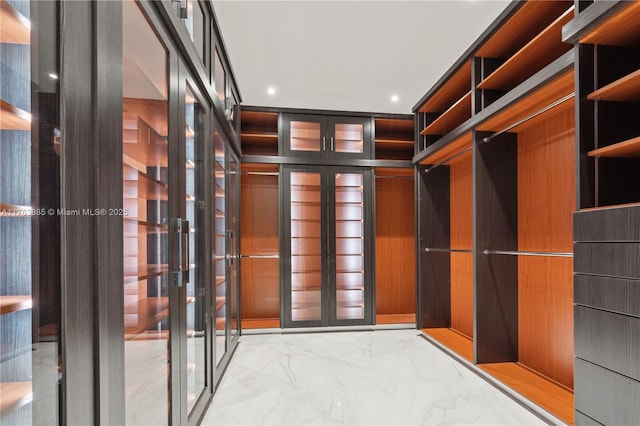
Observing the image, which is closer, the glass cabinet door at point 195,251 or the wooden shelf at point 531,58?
the glass cabinet door at point 195,251

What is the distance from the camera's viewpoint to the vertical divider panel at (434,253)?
14.0 feet

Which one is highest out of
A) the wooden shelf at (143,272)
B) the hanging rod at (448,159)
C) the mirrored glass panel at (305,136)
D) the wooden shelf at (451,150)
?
the mirrored glass panel at (305,136)

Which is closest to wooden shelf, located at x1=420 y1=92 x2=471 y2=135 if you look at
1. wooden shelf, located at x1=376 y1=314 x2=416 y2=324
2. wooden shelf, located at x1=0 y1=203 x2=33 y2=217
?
wooden shelf, located at x1=376 y1=314 x2=416 y2=324

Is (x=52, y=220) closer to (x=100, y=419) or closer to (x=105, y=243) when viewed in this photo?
(x=105, y=243)

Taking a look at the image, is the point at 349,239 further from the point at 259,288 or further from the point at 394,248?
the point at 259,288

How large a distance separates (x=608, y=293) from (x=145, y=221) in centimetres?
212

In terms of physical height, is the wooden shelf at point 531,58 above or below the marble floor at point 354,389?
above

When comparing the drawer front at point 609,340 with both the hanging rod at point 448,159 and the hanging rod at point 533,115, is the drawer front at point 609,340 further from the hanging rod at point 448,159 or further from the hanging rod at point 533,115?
the hanging rod at point 448,159

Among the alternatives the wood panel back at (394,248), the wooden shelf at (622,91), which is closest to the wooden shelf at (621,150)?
the wooden shelf at (622,91)

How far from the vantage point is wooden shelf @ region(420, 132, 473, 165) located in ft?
10.8

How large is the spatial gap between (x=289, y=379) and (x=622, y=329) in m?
2.25

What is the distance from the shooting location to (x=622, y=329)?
158 centimetres

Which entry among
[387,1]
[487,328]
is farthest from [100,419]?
[487,328]

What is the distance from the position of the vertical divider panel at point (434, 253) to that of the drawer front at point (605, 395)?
2.43m
